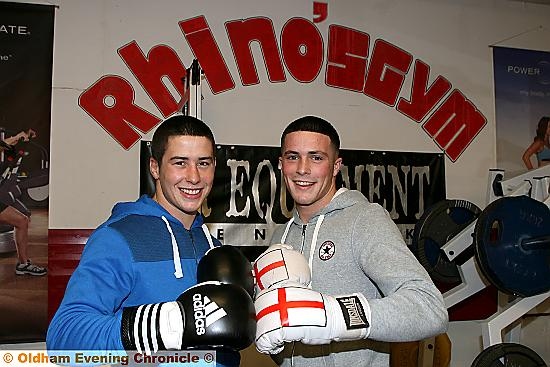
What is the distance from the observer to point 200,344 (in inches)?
60.1

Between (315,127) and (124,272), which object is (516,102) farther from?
(124,272)

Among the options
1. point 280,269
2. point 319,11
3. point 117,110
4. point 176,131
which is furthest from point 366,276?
point 319,11

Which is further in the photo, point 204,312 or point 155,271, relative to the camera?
point 155,271

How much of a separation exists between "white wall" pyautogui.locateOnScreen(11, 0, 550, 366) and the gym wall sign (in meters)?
0.05

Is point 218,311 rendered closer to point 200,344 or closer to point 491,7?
point 200,344

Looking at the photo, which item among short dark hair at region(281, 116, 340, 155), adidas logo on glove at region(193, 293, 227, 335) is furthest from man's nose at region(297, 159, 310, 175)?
adidas logo on glove at region(193, 293, 227, 335)

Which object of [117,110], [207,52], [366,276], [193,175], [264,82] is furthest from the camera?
[264,82]

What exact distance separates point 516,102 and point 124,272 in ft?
13.3

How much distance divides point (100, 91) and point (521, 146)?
10.4 ft

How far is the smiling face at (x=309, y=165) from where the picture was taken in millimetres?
2225

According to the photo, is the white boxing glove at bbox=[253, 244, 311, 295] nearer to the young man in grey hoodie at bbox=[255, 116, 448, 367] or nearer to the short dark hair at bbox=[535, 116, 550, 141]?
the young man in grey hoodie at bbox=[255, 116, 448, 367]

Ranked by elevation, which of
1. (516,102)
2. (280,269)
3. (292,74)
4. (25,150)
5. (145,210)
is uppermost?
(292,74)

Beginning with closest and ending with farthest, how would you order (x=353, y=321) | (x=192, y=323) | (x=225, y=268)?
(x=192, y=323), (x=353, y=321), (x=225, y=268)

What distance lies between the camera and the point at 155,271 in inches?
71.9
